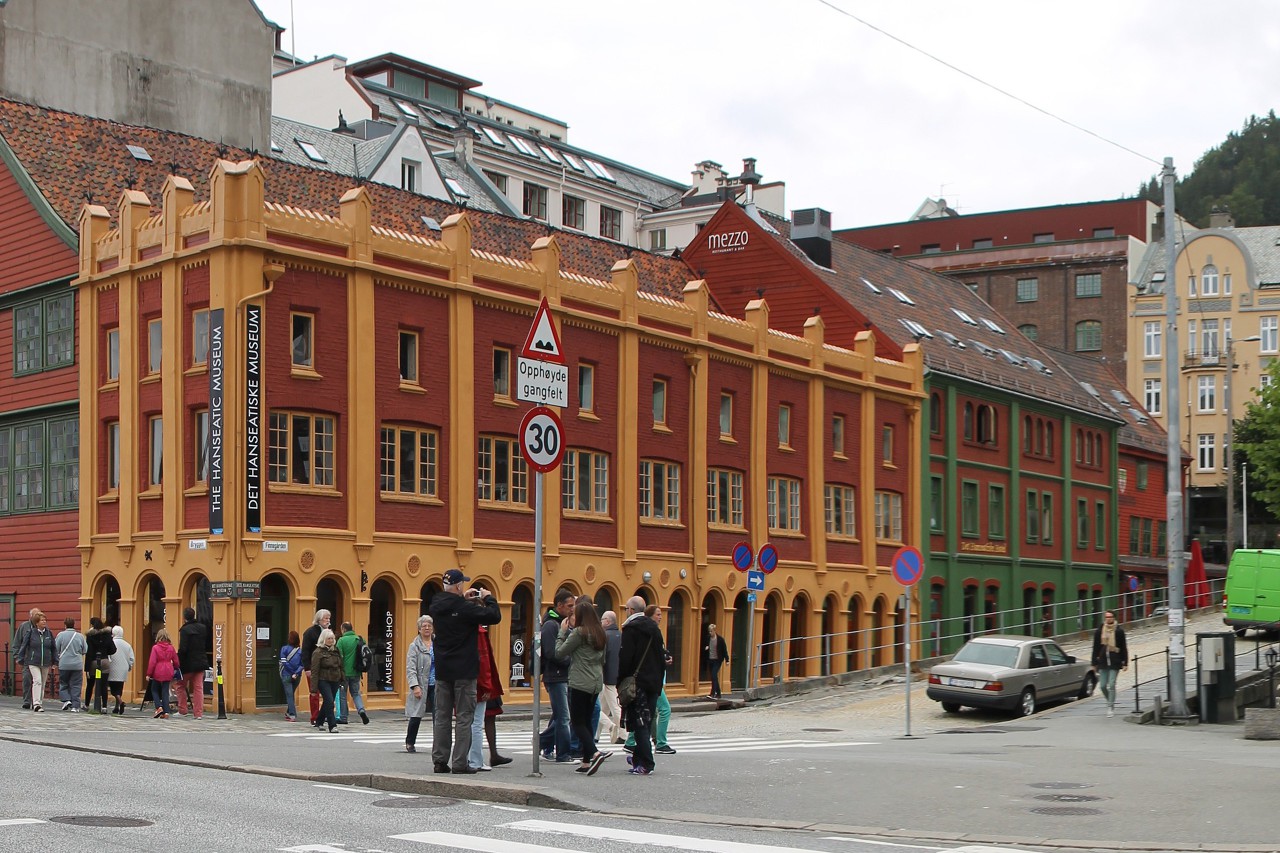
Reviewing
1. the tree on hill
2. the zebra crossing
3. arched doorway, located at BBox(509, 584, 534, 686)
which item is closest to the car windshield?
the zebra crossing

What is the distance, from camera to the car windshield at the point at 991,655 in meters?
32.7

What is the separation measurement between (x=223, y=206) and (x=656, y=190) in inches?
1774

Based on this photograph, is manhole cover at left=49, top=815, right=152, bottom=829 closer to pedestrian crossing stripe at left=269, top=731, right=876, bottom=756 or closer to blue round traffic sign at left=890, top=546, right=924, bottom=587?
pedestrian crossing stripe at left=269, top=731, right=876, bottom=756

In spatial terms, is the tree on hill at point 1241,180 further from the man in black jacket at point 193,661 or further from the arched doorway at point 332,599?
the man in black jacket at point 193,661

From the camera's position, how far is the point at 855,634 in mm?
48656

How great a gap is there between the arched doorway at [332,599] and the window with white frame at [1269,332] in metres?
67.0

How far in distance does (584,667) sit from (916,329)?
3994 centimetres

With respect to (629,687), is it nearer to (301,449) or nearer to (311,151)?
(301,449)

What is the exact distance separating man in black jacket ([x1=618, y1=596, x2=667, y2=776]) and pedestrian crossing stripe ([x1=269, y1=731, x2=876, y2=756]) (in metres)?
4.16

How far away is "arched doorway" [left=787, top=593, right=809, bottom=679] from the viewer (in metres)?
45.9

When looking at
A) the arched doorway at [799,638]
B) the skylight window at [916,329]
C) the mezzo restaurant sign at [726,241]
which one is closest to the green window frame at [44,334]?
the arched doorway at [799,638]

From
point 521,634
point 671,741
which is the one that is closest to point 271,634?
point 521,634

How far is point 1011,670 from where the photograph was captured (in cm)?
3234

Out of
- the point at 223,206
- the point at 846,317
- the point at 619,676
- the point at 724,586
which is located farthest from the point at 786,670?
the point at 619,676
